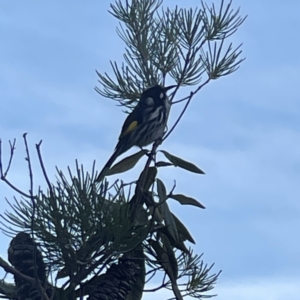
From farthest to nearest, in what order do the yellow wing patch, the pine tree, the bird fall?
the yellow wing patch, the bird, the pine tree

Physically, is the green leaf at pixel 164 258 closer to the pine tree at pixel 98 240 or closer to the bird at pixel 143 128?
the pine tree at pixel 98 240

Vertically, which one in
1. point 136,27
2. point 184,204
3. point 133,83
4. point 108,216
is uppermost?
point 136,27

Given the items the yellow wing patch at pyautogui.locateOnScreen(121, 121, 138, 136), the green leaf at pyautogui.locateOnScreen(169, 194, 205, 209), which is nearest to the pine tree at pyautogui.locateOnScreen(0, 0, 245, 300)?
the green leaf at pyautogui.locateOnScreen(169, 194, 205, 209)

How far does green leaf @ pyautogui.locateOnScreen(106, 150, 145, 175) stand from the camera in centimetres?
176

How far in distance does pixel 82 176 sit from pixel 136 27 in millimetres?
843

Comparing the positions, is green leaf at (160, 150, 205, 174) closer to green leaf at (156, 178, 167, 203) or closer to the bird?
green leaf at (156, 178, 167, 203)

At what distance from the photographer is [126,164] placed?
1779mm

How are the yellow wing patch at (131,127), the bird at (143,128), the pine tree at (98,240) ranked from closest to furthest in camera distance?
the pine tree at (98,240) < the bird at (143,128) < the yellow wing patch at (131,127)

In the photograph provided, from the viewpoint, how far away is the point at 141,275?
4.92ft

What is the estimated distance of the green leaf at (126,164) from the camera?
176 cm

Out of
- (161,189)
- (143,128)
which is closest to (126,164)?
(161,189)

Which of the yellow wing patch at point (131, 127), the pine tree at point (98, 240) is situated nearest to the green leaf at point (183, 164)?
the pine tree at point (98, 240)

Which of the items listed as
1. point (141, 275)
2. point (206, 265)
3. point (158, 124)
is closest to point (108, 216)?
point (141, 275)

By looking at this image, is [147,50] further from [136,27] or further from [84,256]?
[84,256]
